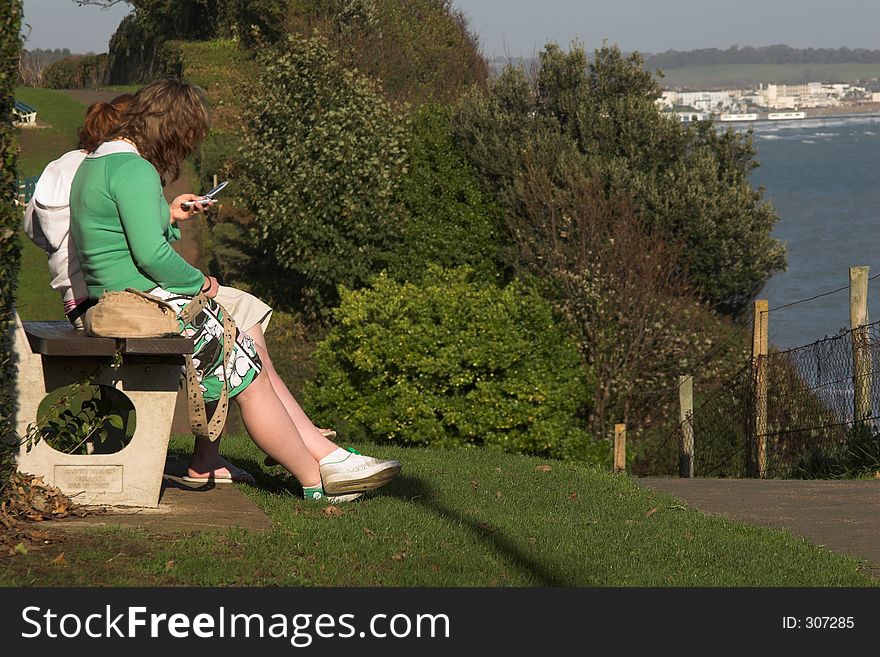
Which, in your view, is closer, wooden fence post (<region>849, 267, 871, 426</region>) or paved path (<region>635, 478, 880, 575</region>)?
paved path (<region>635, 478, 880, 575</region>)

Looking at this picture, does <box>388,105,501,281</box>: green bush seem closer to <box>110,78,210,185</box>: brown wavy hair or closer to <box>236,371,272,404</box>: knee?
<box>236,371,272,404</box>: knee

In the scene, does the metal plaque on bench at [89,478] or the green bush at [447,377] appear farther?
the green bush at [447,377]

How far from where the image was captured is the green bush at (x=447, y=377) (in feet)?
57.8

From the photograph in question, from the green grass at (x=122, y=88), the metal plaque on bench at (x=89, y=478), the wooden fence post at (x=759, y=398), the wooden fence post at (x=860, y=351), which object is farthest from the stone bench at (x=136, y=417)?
the green grass at (x=122, y=88)

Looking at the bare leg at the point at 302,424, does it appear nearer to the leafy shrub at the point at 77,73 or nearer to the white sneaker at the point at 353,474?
the white sneaker at the point at 353,474

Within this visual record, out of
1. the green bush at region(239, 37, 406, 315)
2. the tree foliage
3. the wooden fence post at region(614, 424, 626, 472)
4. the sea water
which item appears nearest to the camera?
the wooden fence post at region(614, 424, 626, 472)

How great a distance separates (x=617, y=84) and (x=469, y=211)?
5.31m

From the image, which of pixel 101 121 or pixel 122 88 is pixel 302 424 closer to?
pixel 101 121

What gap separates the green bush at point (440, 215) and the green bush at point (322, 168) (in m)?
0.42

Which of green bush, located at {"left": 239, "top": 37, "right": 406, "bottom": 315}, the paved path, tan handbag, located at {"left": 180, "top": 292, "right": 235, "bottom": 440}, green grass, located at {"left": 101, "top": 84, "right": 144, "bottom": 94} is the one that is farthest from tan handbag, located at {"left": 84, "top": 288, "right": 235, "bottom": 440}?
green grass, located at {"left": 101, "top": 84, "right": 144, "bottom": 94}

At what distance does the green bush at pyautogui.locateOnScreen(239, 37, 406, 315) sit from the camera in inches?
1014

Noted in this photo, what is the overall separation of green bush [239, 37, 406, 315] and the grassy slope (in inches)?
248

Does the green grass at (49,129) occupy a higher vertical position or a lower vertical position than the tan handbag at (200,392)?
higher
